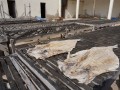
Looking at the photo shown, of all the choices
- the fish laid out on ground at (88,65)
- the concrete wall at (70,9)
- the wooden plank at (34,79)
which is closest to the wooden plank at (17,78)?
the wooden plank at (34,79)

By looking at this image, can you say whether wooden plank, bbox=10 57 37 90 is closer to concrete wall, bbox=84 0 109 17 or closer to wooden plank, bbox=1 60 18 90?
wooden plank, bbox=1 60 18 90

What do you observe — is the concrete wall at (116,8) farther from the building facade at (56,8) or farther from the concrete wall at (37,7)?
the concrete wall at (37,7)

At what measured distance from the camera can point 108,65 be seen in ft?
7.45

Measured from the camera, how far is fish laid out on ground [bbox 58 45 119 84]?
6.67ft

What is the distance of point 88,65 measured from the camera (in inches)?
89.8

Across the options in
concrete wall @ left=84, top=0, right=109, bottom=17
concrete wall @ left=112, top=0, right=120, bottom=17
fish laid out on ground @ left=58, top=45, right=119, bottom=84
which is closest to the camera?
fish laid out on ground @ left=58, top=45, right=119, bottom=84

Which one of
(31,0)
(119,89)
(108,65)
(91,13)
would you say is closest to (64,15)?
(91,13)

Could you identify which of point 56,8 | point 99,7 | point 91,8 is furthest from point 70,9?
point 99,7

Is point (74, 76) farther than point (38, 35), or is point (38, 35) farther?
point (38, 35)

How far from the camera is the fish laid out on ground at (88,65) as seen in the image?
6.67 ft

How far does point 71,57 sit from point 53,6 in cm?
1379

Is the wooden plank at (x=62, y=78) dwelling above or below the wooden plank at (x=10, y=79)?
above

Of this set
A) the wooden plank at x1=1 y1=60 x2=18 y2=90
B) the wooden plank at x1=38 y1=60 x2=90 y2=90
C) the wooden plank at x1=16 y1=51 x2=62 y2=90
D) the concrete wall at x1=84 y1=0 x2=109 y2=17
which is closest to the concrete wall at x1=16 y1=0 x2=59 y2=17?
the concrete wall at x1=84 y1=0 x2=109 y2=17

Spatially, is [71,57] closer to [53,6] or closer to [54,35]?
[54,35]
